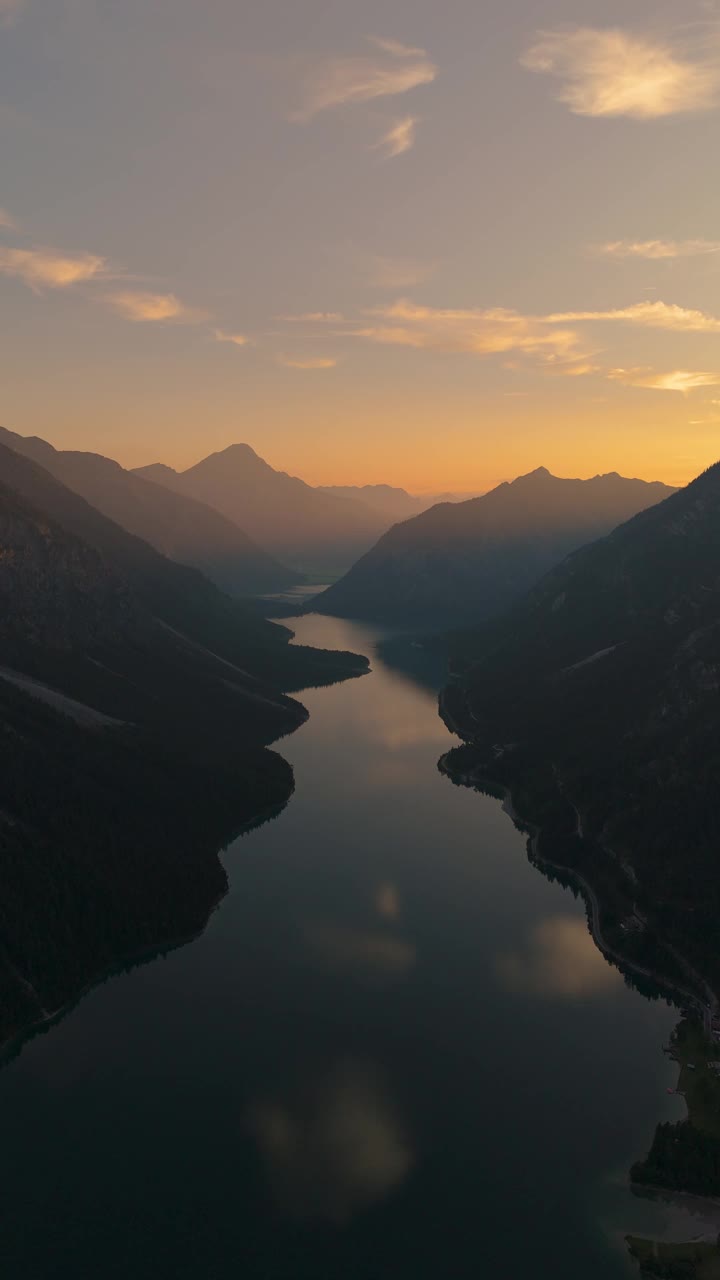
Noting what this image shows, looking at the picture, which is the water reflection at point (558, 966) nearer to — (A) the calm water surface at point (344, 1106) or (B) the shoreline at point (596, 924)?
(A) the calm water surface at point (344, 1106)

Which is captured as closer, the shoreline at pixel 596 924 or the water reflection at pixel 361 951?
the shoreline at pixel 596 924

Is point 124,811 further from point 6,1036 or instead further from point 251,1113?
point 251,1113

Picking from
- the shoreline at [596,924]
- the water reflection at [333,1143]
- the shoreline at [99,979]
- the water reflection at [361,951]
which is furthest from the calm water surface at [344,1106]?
the shoreline at [596,924]

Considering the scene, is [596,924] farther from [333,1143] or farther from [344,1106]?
[333,1143]

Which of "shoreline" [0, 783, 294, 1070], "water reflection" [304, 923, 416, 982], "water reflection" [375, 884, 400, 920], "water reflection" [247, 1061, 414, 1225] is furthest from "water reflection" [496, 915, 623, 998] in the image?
"shoreline" [0, 783, 294, 1070]

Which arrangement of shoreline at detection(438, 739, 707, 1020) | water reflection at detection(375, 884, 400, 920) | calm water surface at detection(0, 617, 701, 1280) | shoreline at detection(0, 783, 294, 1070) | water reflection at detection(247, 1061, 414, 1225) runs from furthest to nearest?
water reflection at detection(375, 884, 400, 920) < shoreline at detection(438, 739, 707, 1020) < shoreline at detection(0, 783, 294, 1070) < water reflection at detection(247, 1061, 414, 1225) < calm water surface at detection(0, 617, 701, 1280)

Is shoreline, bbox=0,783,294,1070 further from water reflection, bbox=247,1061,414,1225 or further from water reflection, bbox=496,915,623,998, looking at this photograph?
water reflection, bbox=496,915,623,998
